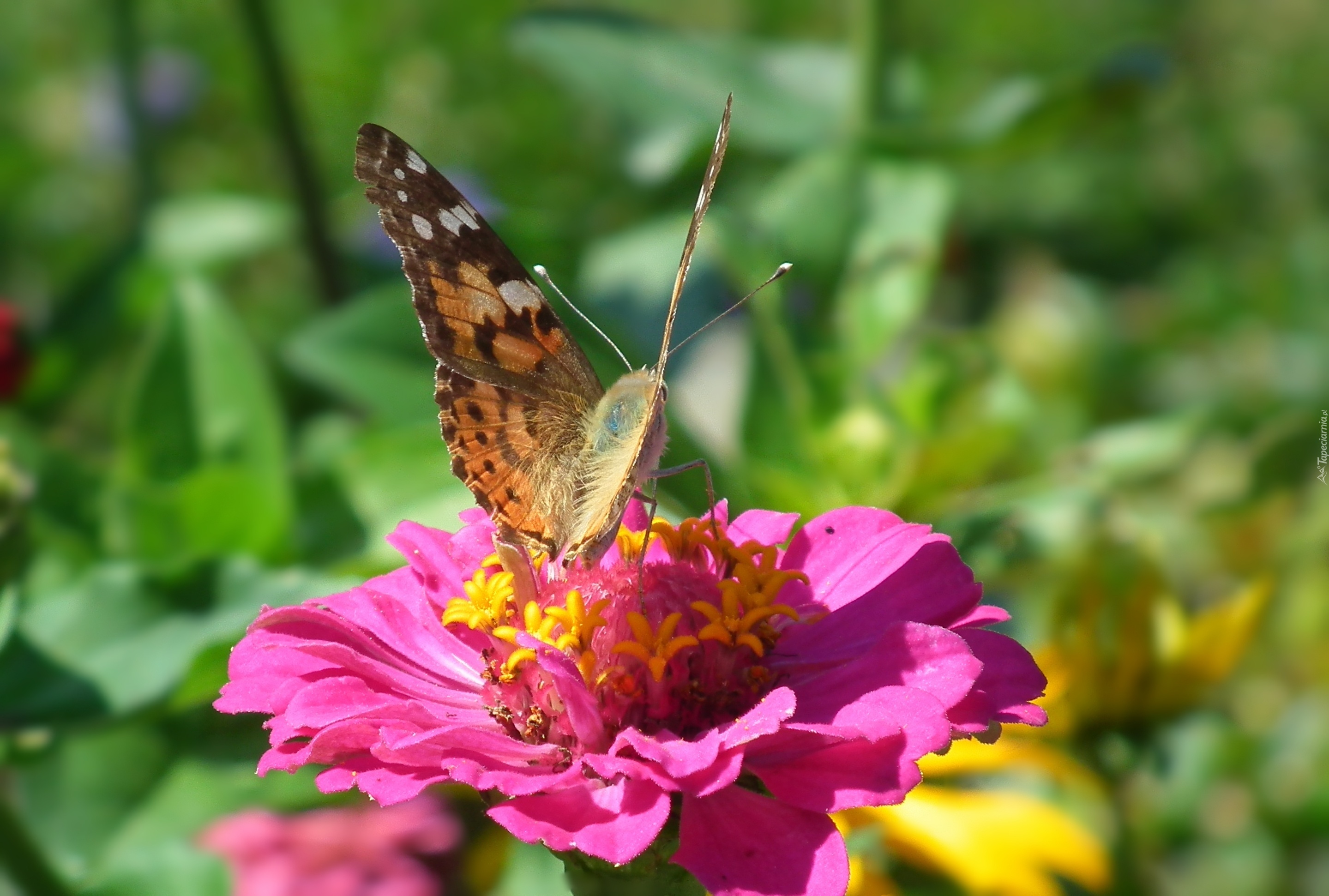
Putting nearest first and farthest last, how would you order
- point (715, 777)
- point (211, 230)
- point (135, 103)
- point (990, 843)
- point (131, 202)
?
point (715, 777), point (990, 843), point (211, 230), point (135, 103), point (131, 202)

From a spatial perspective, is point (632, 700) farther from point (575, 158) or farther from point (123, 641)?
point (575, 158)

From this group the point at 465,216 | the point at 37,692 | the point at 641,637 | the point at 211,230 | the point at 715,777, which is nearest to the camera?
the point at 715,777

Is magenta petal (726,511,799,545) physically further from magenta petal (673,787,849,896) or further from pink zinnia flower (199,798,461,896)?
pink zinnia flower (199,798,461,896)

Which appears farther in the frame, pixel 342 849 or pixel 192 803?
pixel 342 849

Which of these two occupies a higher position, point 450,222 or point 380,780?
point 450,222

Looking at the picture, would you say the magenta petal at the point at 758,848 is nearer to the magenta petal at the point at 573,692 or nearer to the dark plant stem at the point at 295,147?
the magenta petal at the point at 573,692

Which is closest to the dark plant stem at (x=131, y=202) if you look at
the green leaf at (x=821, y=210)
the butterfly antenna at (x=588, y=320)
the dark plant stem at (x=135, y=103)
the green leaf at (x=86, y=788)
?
the dark plant stem at (x=135, y=103)

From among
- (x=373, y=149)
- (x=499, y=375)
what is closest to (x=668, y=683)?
(x=499, y=375)

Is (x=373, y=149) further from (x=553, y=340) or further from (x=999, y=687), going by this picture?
(x=999, y=687)
